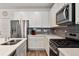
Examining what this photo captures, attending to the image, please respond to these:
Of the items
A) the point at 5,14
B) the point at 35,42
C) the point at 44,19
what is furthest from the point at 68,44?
the point at 5,14

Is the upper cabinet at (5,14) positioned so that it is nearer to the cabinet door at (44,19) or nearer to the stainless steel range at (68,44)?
the cabinet door at (44,19)

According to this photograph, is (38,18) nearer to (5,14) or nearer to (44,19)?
(44,19)

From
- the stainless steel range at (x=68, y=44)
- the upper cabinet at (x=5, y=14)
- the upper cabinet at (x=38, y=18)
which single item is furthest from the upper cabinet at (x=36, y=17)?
the stainless steel range at (x=68, y=44)

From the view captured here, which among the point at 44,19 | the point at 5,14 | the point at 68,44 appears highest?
the point at 5,14

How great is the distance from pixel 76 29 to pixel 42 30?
448 centimetres

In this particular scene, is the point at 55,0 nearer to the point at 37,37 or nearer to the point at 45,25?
the point at 37,37

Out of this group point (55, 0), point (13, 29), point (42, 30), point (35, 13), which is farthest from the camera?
point (42, 30)

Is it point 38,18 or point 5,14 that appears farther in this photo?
point 5,14

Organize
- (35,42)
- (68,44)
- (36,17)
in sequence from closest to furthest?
1. (68,44)
2. (35,42)
3. (36,17)

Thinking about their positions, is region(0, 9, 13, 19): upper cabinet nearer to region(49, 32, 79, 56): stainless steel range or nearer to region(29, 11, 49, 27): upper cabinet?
region(29, 11, 49, 27): upper cabinet

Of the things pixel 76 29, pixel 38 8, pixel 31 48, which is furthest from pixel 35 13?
pixel 76 29

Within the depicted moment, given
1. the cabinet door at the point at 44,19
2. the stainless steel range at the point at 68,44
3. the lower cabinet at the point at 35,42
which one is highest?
the cabinet door at the point at 44,19

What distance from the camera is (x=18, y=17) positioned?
21.4ft

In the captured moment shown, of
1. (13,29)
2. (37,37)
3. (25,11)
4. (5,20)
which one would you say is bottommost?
(37,37)
